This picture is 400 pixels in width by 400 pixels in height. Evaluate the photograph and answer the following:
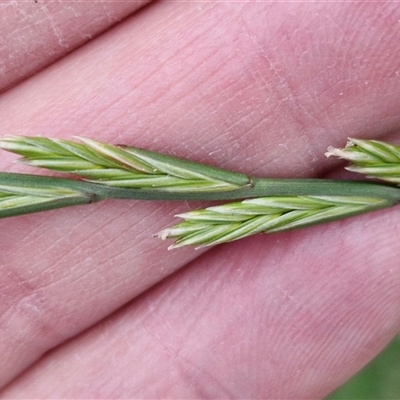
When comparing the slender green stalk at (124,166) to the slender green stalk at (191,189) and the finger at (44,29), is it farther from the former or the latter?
the finger at (44,29)

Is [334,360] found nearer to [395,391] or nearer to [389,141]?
[395,391]

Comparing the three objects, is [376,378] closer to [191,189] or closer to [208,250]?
[208,250]

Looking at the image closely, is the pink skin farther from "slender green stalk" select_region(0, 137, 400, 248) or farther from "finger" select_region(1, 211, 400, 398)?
"slender green stalk" select_region(0, 137, 400, 248)

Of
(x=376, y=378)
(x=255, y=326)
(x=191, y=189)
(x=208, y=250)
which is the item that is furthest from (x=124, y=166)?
(x=376, y=378)

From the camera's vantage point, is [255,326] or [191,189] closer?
[191,189]

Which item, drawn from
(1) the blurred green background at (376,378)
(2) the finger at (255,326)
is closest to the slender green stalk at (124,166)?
(2) the finger at (255,326)
